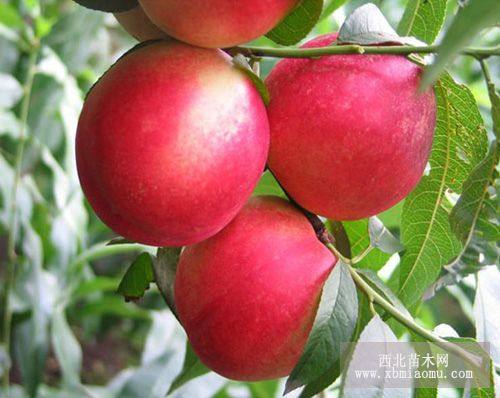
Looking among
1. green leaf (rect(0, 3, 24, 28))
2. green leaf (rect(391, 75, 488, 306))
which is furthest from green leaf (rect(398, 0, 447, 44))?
green leaf (rect(0, 3, 24, 28))

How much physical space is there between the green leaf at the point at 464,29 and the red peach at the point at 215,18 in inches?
8.8

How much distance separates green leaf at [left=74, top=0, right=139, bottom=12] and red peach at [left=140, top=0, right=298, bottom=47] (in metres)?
0.07

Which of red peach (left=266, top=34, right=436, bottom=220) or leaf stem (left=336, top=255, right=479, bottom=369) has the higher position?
red peach (left=266, top=34, right=436, bottom=220)

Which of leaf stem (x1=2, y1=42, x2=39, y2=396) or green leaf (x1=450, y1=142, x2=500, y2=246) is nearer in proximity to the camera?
green leaf (x1=450, y1=142, x2=500, y2=246)

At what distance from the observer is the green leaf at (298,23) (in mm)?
603

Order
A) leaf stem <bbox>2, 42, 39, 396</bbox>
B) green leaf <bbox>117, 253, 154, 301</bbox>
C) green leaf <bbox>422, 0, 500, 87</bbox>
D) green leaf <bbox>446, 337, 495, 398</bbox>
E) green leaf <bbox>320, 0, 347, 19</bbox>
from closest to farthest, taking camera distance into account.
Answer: green leaf <bbox>422, 0, 500, 87</bbox> < green leaf <bbox>446, 337, 495, 398</bbox> < green leaf <bbox>117, 253, 154, 301</bbox> < green leaf <bbox>320, 0, 347, 19</bbox> < leaf stem <bbox>2, 42, 39, 396</bbox>

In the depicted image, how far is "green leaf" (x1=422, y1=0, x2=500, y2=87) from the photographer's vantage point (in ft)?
1.09

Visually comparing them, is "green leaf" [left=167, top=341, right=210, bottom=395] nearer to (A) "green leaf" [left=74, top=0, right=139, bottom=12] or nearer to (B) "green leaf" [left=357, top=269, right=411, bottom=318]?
(B) "green leaf" [left=357, top=269, right=411, bottom=318]

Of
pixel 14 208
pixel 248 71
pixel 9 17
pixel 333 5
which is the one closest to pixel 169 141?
pixel 248 71

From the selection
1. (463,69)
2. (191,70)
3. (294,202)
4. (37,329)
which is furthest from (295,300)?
(463,69)

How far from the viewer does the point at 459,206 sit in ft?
2.24

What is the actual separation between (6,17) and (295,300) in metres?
0.98

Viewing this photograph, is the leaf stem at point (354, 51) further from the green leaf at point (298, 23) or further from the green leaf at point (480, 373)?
the green leaf at point (480, 373)

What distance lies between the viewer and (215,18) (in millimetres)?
547
